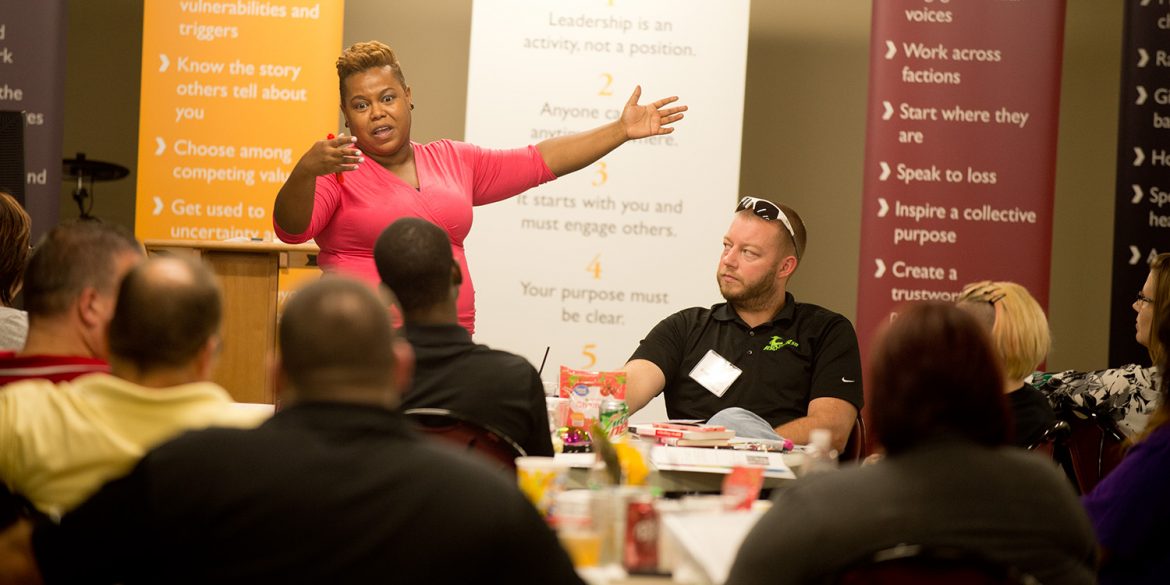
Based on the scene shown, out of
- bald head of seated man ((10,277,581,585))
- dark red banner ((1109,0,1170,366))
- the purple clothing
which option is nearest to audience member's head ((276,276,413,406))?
bald head of seated man ((10,277,581,585))

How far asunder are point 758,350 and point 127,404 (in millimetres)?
2478

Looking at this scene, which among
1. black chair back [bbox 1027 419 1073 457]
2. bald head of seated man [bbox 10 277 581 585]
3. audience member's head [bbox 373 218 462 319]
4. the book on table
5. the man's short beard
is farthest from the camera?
the man's short beard

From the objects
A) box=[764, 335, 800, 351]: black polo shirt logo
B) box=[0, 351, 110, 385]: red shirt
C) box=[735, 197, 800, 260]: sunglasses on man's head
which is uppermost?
box=[735, 197, 800, 260]: sunglasses on man's head

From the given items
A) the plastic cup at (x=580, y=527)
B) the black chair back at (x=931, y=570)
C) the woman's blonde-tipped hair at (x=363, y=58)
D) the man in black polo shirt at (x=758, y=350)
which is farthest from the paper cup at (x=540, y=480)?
the woman's blonde-tipped hair at (x=363, y=58)

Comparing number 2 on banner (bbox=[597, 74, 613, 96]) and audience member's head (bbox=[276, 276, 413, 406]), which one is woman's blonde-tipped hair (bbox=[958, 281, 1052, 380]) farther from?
number 2 on banner (bbox=[597, 74, 613, 96])

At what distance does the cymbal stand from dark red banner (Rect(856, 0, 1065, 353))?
13.7ft

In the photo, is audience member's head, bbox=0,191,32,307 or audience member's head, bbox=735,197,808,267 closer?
audience member's head, bbox=0,191,32,307

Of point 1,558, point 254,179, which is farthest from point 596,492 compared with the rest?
point 254,179

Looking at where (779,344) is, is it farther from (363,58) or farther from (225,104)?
(225,104)

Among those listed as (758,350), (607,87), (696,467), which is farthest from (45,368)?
(607,87)

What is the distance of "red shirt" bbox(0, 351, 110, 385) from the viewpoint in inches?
79.6

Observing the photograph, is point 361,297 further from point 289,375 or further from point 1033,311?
point 1033,311

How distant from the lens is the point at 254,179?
5895mm

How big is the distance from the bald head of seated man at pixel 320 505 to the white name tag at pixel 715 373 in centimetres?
244
